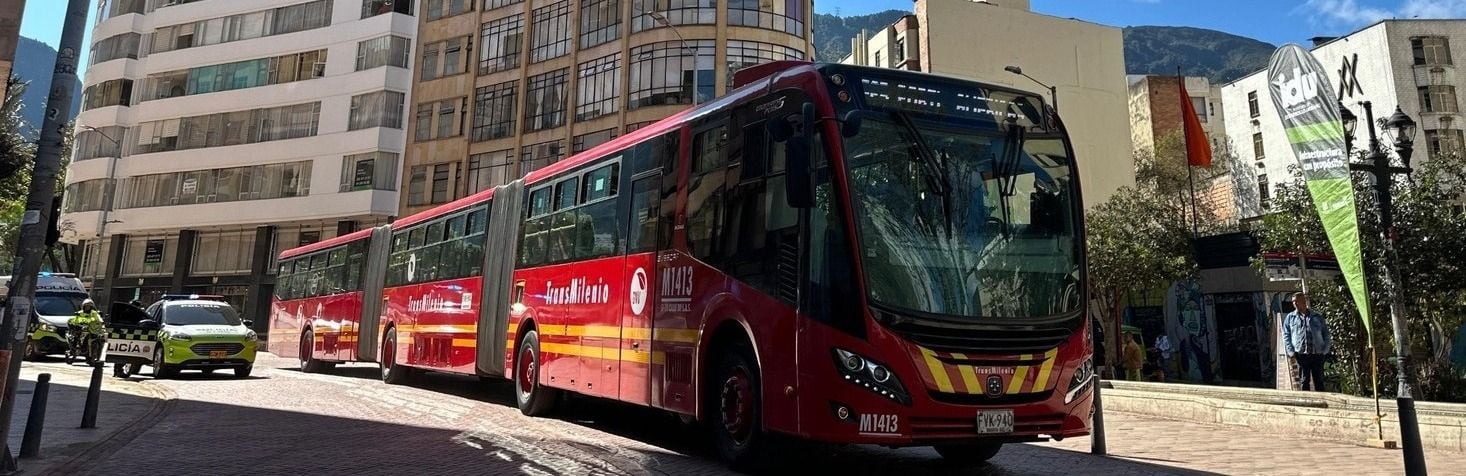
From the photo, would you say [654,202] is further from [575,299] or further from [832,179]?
[832,179]

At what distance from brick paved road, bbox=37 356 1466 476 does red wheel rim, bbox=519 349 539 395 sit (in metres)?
0.43

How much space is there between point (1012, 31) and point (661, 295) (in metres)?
38.8

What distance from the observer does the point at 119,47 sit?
163ft

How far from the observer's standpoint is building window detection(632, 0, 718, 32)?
35625mm

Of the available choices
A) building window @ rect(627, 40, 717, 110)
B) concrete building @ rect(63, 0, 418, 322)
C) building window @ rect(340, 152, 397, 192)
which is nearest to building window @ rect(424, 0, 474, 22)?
concrete building @ rect(63, 0, 418, 322)

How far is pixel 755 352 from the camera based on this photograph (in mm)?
7246

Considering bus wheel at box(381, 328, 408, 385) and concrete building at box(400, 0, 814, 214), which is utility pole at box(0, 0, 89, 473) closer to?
bus wheel at box(381, 328, 408, 385)

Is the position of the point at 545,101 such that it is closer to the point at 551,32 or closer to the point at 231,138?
the point at 551,32

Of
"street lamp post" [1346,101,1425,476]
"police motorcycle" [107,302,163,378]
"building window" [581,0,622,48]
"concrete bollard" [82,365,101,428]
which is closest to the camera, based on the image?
"street lamp post" [1346,101,1425,476]

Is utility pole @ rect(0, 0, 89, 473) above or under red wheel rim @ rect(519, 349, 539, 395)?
above

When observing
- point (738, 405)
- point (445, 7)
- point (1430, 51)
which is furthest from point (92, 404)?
point (1430, 51)

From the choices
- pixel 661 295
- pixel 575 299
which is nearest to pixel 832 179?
pixel 661 295

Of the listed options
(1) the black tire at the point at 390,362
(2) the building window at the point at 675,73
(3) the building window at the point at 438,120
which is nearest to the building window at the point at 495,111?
(3) the building window at the point at 438,120

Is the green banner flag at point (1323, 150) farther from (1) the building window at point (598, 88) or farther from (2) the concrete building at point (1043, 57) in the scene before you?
(2) the concrete building at point (1043, 57)
